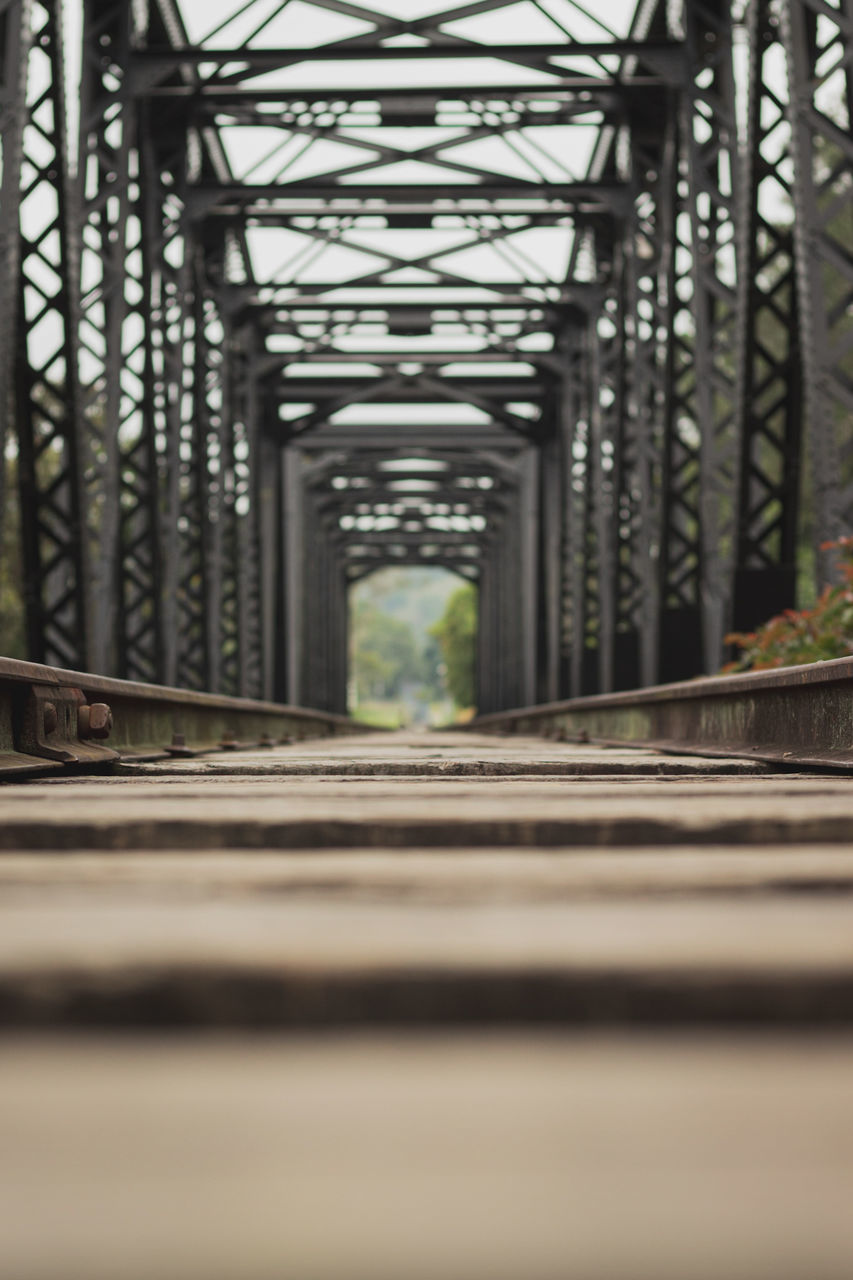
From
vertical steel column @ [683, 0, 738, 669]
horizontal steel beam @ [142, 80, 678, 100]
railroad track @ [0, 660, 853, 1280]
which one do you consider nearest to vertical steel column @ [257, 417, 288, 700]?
horizontal steel beam @ [142, 80, 678, 100]

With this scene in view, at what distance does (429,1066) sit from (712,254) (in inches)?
539

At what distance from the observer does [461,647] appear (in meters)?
83.4

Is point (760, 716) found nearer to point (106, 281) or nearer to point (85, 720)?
point (85, 720)

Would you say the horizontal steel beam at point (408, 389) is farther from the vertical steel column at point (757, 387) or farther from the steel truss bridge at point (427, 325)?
the vertical steel column at point (757, 387)

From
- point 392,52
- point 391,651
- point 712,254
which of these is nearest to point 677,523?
point 712,254

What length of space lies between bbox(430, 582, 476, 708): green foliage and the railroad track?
7760 cm

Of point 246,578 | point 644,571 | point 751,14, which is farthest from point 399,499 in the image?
point 751,14

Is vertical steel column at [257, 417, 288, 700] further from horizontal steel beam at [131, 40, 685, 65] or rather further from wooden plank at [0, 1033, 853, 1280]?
wooden plank at [0, 1033, 853, 1280]

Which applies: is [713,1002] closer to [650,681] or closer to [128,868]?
[128,868]

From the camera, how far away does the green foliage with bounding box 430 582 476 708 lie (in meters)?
81.2

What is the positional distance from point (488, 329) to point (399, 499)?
17.8 meters

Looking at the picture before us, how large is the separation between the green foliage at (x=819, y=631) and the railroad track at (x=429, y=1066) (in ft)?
18.3

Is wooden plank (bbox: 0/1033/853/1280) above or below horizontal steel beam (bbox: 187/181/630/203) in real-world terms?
below

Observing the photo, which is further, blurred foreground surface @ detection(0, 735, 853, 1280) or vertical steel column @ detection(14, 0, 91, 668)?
vertical steel column @ detection(14, 0, 91, 668)
